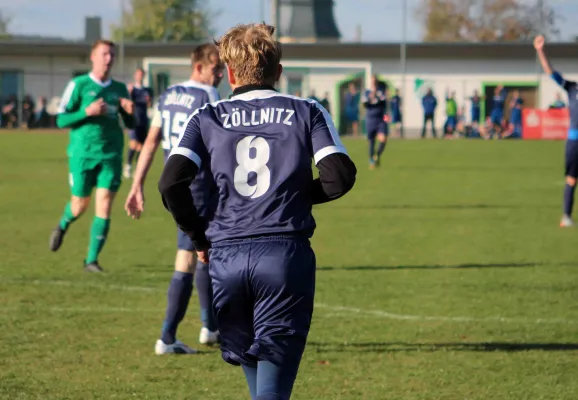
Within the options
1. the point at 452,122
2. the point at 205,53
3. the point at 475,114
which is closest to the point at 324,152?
the point at 205,53

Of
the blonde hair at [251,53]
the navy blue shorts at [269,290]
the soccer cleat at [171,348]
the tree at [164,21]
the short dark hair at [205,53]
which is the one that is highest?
the tree at [164,21]

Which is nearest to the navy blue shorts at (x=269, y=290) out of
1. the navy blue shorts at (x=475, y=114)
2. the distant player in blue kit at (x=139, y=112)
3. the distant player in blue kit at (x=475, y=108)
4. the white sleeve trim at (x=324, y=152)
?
the white sleeve trim at (x=324, y=152)

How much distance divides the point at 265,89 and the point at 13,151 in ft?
95.6

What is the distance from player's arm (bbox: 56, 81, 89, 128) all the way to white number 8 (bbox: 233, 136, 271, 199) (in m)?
6.36

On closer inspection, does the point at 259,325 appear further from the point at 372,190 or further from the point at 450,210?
the point at 372,190

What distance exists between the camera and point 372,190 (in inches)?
816

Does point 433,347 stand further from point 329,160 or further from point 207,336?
point 329,160

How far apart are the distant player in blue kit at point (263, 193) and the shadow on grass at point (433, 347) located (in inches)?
116

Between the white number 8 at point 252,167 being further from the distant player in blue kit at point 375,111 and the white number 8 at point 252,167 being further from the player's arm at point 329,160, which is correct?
the distant player in blue kit at point 375,111

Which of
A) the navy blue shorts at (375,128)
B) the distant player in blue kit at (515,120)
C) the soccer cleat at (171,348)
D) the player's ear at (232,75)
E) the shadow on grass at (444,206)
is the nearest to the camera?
the player's ear at (232,75)

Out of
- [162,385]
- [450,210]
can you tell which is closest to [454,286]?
[162,385]

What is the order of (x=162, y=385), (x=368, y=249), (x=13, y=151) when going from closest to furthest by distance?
(x=162, y=385) → (x=368, y=249) → (x=13, y=151)

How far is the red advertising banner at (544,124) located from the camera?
1821 inches

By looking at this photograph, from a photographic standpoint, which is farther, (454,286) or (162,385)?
(454,286)
